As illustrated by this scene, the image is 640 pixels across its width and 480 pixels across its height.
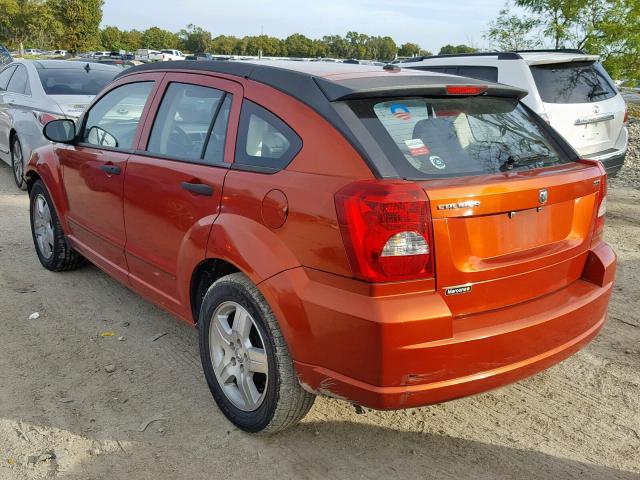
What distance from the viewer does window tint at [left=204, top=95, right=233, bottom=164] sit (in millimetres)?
3164

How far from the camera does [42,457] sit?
2.90 m

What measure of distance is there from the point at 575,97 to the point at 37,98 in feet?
21.8

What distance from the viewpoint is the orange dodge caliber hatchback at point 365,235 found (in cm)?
243

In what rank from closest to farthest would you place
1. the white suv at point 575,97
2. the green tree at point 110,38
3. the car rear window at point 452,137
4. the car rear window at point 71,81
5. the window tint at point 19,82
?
the car rear window at point 452,137 < the white suv at point 575,97 < the car rear window at point 71,81 < the window tint at point 19,82 < the green tree at point 110,38

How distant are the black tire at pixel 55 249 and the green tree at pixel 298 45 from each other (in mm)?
99141

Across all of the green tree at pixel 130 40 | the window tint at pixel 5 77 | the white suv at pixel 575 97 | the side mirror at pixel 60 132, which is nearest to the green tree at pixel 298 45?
the green tree at pixel 130 40

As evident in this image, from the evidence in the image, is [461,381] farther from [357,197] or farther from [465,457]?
[357,197]

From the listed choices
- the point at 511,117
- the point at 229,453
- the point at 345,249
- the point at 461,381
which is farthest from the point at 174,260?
the point at 511,117

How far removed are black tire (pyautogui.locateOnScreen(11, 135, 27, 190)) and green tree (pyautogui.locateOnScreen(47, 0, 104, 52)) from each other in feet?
185

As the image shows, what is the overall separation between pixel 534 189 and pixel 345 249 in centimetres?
91

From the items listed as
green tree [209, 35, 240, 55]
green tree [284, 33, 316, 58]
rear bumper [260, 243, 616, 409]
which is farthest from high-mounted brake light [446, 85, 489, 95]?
green tree [209, 35, 240, 55]

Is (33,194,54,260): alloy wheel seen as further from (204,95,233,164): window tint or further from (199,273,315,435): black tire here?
(199,273,315,435): black tire

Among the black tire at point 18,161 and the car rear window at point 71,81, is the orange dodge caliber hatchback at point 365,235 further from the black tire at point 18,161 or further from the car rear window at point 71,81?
the black tire at point 18,161

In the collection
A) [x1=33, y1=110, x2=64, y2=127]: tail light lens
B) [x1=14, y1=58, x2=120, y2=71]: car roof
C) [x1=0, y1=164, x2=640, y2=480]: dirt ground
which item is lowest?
[x1=0, y1=164, x2=640, y2=480]: dirt ground
